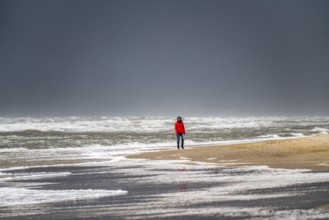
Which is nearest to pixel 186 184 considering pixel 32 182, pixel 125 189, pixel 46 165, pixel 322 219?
pixel 125 189

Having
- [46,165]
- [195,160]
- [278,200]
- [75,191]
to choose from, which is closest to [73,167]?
[46,165]

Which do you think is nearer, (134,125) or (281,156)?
(281,156)

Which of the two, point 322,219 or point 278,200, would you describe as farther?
point 278,200

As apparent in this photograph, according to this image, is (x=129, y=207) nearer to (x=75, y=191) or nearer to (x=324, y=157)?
(x=75, y=191)

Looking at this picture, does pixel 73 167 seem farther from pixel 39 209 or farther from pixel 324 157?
pixel 39 209

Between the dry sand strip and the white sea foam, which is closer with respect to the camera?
the dry sand strip

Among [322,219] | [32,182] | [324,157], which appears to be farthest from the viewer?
[324,157]

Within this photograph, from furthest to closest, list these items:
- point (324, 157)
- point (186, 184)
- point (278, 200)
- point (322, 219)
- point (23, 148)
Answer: point (23, 148)
point (324, 157)
point (186, 184)
point (278, 200)
point (322, 219)

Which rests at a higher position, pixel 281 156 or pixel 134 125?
pixel 134 125

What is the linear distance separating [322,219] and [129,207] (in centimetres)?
319

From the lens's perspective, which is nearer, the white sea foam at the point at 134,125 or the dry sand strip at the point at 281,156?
the dry sand strip at the point at 281,156

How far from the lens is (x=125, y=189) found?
39.2 ft

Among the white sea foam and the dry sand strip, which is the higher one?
the white sea foam

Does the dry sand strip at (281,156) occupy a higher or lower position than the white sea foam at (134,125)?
lower
